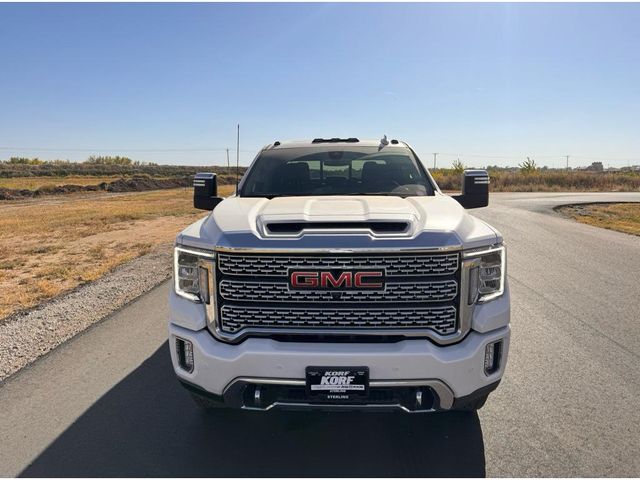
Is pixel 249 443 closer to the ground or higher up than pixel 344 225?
closer to the ground

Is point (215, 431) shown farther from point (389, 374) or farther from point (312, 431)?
point (389, 374)

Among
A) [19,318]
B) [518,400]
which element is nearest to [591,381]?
[518,400]

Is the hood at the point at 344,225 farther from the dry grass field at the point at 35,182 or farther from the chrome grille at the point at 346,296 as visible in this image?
the dry grass field at the point at 35,182

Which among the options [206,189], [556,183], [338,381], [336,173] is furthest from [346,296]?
[556,183]

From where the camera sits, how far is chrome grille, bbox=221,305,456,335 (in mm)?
2781

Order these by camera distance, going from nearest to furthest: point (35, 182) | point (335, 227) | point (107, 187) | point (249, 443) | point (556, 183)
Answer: point (335, 227)
point (249, 443)
point (107, 187)
point (35, 182)
point (556, 183)

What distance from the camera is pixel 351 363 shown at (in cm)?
270

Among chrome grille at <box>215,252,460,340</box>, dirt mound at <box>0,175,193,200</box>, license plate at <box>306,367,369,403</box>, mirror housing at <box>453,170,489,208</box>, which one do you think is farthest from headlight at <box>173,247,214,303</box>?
dirt mound at <box>0,175,193,200</box>

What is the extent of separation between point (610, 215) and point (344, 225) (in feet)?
66.8

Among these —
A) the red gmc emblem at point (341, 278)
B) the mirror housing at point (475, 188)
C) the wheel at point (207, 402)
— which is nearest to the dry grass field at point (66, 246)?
the wheel at point (207, 402)

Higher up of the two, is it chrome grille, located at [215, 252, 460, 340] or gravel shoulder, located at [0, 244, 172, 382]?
chrome grille, located at [215, 252, 460, 340]

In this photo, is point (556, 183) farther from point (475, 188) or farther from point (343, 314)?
point (343, 314)

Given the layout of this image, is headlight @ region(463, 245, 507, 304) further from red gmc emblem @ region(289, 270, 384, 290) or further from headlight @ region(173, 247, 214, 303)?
headlight @ region(173, 247, 214, 303)

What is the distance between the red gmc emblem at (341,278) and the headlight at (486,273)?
0.53 meters
